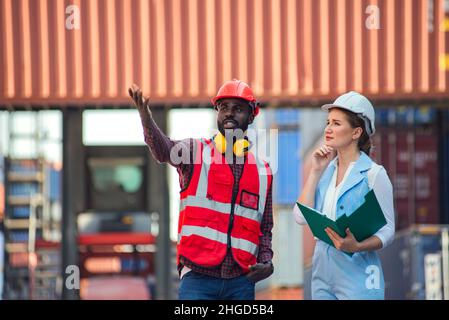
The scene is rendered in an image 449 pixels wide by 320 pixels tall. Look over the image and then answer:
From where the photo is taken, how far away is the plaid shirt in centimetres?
555

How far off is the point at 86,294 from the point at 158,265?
4.88 ft

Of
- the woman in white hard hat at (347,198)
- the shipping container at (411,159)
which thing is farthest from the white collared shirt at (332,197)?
the shipping container at (411,159)

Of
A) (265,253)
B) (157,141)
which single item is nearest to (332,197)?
(265,253)

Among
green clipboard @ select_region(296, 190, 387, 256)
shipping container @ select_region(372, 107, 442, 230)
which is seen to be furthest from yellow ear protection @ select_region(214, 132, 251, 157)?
shipping container @ select_region(372, 107, 442, 230)

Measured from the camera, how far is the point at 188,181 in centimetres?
566

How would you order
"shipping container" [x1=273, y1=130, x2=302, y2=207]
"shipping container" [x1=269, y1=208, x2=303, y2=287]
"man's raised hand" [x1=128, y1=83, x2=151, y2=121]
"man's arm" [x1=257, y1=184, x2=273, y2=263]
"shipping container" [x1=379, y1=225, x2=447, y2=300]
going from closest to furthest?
"man's raised hand" [x1=128, y1=83, x2=151, y2=121], "man's arm" [x1=257, y1=184, x2=273, y2=263], "shipping container" [x1=379, y1=225, x2=447, y2=300], "shipping container" [x1=269, y1=208, x2=303, y2=287], "shipping container" [x1=273, y1=130, x2=302, y2=207]

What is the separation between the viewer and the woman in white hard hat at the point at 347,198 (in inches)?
224

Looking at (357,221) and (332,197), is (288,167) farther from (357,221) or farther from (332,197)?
(357,221)

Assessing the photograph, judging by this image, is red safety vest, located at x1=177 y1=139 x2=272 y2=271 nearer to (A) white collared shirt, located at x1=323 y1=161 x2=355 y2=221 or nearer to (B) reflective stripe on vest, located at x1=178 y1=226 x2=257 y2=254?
(B) reflective stripe on vest, located at x1=178 y1=226 x2=257 y2=254

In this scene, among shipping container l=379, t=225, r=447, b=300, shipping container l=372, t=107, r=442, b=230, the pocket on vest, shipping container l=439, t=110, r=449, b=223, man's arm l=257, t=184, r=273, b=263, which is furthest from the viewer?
shipping container l=372, t=107, r=442, b=230

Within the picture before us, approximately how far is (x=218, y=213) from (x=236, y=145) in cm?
37

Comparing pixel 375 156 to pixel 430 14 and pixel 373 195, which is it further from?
pixel 373 195

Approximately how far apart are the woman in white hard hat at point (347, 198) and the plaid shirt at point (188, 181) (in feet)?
0.65

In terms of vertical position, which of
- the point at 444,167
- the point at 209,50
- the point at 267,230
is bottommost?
the point at 444,167
